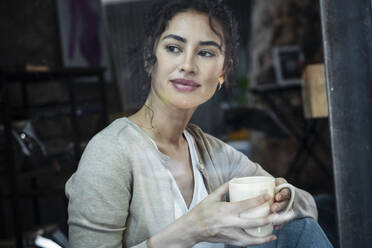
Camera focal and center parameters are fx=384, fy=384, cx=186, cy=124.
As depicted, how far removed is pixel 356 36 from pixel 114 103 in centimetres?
62

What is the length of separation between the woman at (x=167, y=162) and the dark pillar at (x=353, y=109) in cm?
14

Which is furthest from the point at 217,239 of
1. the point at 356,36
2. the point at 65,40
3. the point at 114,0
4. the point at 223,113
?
the point at 65,40

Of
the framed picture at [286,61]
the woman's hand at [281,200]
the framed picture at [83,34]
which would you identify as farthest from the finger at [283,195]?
the framed picture at [286,61]

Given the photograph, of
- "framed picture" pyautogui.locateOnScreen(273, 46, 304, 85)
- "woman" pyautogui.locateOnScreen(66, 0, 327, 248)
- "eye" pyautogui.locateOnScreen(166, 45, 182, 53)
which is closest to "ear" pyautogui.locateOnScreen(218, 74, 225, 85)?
"woman" pyautogui.locateOnScreen(66, 0, 327, 248)

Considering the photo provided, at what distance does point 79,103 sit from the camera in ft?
4.04

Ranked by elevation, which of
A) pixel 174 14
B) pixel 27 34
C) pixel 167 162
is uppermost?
pixel 27 34

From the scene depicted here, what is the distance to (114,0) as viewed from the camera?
3.27 ft

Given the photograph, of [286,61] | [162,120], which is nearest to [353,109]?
[162,120]

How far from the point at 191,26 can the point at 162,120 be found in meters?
0.25

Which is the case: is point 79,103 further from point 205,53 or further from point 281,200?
point 281,200

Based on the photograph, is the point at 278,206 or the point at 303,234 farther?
the point at 303,234

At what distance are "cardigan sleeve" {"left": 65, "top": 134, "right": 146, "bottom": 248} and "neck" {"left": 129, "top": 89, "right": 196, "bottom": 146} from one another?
4.1 inches

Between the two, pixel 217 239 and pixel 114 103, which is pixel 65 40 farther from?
pixel 217 239

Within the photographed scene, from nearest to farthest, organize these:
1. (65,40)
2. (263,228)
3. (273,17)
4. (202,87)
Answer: (263,228) < (202,87) < (65,40) < (273,17)
